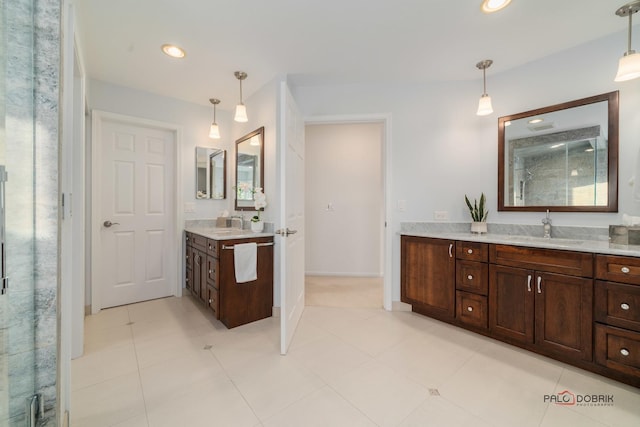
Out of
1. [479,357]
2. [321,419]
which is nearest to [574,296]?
[479,357]

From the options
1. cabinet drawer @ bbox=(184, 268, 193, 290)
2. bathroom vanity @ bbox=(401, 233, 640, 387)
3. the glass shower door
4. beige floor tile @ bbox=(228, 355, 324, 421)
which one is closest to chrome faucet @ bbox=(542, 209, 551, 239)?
bathroom vanity @ bbox=(401, 233, 640, 387)

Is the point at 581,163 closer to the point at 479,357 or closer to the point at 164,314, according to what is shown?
the point at 479,357

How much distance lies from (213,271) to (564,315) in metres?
2.81

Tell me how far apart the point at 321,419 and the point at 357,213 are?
3.17 metres

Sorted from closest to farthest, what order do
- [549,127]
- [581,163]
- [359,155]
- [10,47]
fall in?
[10,47]
[581,163]
[549,127]
[359,155]

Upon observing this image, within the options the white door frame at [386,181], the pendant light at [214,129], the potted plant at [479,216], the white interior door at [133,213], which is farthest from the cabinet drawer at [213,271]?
the potted plant at [479,216]

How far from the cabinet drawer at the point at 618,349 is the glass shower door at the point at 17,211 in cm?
292

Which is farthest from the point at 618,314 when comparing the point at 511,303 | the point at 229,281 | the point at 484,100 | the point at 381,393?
the point at 229,281

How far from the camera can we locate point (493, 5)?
1.68 metres

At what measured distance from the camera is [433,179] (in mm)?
2764

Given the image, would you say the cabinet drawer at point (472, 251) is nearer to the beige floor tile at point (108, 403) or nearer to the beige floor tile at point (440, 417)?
the beige floor tile at point (440, 417)

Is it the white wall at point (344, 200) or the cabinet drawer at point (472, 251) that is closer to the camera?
the cabinet drawer at point (472, 251)

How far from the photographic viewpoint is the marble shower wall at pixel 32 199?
33.6 inches

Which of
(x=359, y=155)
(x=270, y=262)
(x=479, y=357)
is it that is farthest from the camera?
(x=359, y=155)
